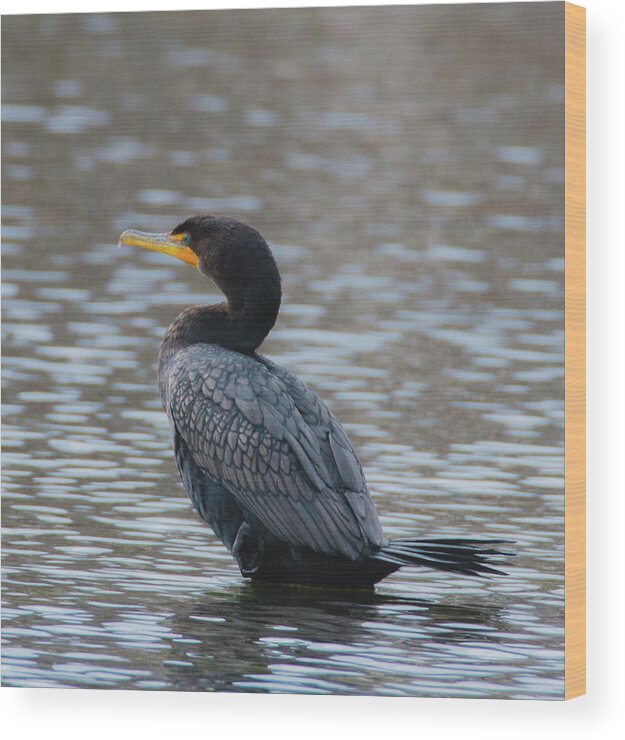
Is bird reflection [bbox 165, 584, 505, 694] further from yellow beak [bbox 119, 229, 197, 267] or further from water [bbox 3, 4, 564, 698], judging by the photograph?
yellow beak [bbox 119, 229, 197, 267]

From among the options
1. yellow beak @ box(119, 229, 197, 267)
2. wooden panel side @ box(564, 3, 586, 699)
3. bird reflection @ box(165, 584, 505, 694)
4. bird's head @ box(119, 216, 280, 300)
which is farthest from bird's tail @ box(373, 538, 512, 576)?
yellow beak @ box(119, 229, 197, 267)

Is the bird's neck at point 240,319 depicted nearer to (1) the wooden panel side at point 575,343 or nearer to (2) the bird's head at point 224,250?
(2) the bird's head at point 224,250

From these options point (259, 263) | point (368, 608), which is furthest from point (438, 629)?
point (259, 263)

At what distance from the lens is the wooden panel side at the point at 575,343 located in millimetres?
5535

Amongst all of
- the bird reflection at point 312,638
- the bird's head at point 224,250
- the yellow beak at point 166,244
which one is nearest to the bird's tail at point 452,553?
the bird reflection at point 312,638

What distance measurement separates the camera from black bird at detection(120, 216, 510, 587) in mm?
5594

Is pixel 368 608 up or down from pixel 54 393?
down

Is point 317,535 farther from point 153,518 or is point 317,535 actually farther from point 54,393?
point 54,393

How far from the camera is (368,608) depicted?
564cm

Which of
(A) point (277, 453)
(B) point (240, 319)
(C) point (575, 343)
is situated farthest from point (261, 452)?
(C) point (575, 343)

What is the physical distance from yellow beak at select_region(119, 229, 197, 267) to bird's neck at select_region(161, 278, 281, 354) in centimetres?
17

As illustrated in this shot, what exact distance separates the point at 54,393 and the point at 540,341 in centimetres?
147

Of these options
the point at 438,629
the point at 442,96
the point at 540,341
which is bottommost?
the point at 438,629

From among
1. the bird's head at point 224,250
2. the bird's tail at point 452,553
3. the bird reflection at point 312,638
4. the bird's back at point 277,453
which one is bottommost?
the bird reflection at point 312,638
